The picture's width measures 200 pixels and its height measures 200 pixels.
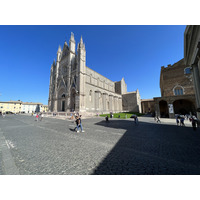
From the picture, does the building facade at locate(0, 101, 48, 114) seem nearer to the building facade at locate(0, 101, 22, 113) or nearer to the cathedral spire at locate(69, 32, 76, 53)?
the building facade at locate(0, 101, 22, 113)

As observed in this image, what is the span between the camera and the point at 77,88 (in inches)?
954

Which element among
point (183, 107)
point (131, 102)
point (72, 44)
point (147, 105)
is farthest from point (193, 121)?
point (147, 105)

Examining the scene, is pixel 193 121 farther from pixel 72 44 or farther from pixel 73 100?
pixel 72 44

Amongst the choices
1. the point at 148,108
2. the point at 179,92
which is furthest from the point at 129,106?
the point at 179,92

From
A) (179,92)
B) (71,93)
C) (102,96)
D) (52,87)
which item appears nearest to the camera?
(179,92)

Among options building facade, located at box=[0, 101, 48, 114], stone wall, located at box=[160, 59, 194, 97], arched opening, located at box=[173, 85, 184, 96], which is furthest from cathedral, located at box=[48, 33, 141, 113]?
building facade, located at box=[0, 101, 48, 114]

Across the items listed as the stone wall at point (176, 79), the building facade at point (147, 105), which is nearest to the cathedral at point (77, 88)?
the building facade at point (147, 105)

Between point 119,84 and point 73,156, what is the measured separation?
44.6 metres

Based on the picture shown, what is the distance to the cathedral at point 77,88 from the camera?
80.6 feet

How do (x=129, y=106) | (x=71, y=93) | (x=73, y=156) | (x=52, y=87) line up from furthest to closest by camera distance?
1. (x=129, y=106)
2. (x=52, y=87)
3. (x=71, y=93)
4. (x=73, y=156)

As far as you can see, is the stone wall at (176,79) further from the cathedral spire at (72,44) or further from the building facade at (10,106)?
the building facade at (10,106)

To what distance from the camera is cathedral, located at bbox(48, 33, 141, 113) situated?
2455 cm

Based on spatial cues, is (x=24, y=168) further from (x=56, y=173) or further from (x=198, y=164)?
(x=198, y=164)
